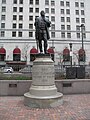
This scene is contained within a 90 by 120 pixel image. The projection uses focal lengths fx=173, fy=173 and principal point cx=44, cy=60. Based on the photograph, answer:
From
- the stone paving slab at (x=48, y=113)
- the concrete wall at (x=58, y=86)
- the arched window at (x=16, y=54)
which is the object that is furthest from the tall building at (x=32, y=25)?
the stone paving slab at (x=48, y=113)

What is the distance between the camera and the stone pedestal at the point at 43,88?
8.38 metres

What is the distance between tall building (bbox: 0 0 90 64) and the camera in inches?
2100

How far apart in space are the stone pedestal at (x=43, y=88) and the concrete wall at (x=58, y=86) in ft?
7.18

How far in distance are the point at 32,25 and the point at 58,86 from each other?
44.9 metres

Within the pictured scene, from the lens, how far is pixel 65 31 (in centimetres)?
5500

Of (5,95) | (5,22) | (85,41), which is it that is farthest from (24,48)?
(5,95)

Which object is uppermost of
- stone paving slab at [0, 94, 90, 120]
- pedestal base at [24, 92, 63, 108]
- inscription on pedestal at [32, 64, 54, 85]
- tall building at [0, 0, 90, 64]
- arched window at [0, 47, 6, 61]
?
tall building at [0, 0, 90, 64]

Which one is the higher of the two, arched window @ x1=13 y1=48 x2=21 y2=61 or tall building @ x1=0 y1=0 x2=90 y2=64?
tall building @ x1=0 y1=0 x2=90 y2=64

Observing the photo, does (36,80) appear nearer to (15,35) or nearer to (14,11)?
(15,35)

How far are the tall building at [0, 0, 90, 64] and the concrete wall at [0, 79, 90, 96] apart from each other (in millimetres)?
41418

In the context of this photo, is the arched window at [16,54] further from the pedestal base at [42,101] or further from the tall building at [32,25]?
the pedestal base at [42,101]

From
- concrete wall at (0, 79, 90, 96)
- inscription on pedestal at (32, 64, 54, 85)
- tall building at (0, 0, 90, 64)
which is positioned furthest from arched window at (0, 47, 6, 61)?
inscription on pedestal at (32, 64, 54, 85)

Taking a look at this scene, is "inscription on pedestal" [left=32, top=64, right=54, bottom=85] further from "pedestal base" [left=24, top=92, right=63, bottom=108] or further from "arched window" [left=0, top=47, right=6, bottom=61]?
"arched window" [left=0, top=47, right=6, bottom=61]

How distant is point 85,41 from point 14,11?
2477cm
